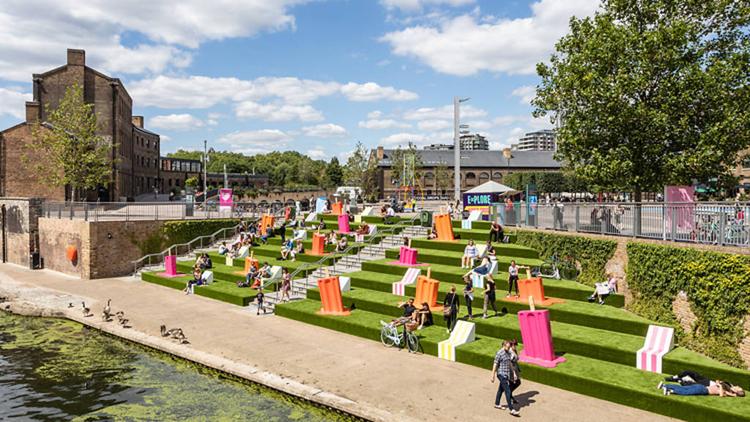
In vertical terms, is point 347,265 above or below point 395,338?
above

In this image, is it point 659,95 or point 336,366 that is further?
point 659,95

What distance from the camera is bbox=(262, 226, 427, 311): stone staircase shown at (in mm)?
23755

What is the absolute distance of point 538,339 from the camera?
46.7 ft

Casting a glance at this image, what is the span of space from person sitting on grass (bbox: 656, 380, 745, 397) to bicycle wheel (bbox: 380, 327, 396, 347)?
7674 mm

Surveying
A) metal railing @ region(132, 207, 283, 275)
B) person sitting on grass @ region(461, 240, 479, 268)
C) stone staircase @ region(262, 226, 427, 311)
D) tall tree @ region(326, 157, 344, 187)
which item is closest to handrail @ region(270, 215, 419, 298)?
stone staircase @ region(262, 226, 427, 311)

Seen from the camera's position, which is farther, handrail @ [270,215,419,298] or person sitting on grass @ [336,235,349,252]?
person sitting on grass @ [336,235,349,252]

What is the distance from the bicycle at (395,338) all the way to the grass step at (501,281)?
17.0 feet

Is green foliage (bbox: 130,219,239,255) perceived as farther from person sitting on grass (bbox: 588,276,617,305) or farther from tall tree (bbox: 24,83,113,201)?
person sitting on grass (bbox: 588,276,617,305)

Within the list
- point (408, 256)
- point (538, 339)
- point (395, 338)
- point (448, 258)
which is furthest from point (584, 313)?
point (408, 256)

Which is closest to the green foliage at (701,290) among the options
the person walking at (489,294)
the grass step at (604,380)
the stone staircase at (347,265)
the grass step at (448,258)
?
the grass step at (604,380)

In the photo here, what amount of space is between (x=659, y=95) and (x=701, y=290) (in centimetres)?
895

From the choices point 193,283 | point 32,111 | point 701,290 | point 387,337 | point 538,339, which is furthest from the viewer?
point 32,111

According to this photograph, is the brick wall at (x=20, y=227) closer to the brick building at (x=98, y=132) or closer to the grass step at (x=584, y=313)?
the brick building at (x=98, y=132)

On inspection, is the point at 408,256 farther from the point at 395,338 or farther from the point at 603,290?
the point at 603,290
